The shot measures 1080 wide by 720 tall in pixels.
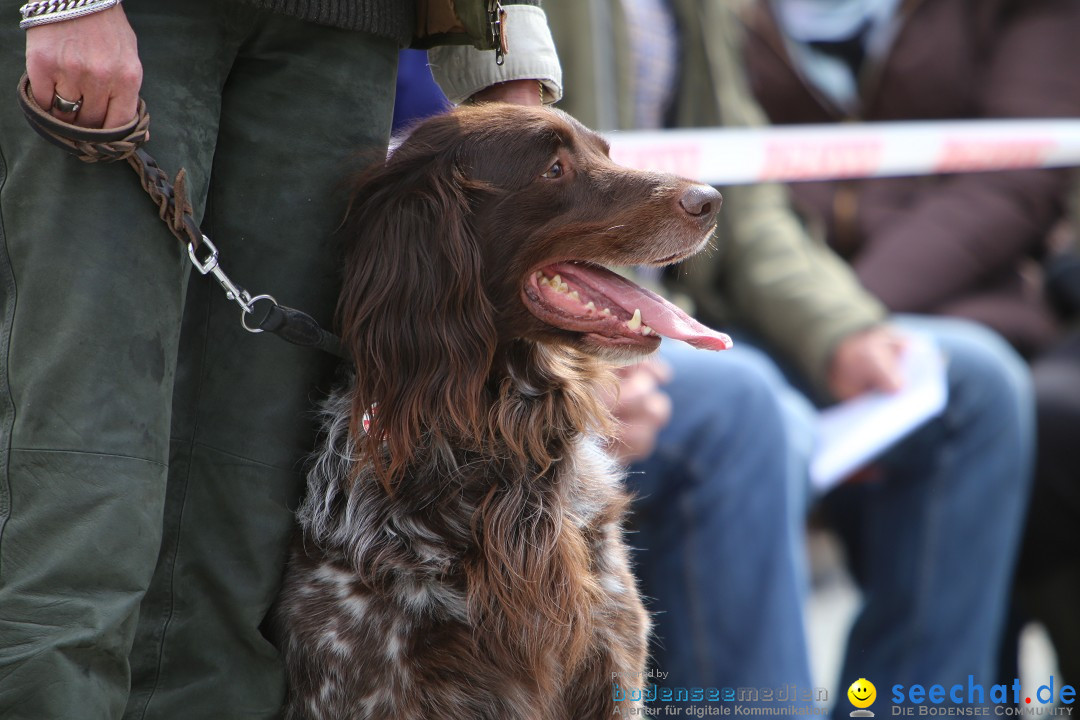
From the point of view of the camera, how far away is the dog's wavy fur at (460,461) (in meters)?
1.91

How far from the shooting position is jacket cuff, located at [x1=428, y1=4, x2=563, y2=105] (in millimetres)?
2240

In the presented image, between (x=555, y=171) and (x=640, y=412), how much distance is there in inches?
35.7

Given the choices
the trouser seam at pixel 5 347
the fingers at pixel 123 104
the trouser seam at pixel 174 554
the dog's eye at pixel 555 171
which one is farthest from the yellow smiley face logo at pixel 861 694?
the fingers at pixel 123 104

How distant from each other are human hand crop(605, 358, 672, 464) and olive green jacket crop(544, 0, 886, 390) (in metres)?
0.62

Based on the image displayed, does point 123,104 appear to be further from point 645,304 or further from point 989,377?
point 989,377

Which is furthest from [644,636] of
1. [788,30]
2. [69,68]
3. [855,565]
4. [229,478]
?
[788,30]

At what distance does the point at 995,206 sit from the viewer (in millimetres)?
4125

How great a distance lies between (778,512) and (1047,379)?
133 cm

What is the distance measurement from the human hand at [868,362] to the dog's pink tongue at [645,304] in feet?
4.64

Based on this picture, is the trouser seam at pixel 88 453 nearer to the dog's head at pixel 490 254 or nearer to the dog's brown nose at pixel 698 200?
the dog's head at pixel 490 254

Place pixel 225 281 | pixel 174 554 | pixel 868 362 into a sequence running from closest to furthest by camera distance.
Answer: pixel 225 281 → pixel 174 554 → pixel 868 362

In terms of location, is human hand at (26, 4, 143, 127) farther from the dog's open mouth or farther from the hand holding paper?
the hand holding paper

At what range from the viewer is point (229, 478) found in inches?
75.3

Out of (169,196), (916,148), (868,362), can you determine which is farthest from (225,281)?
(916,148)
